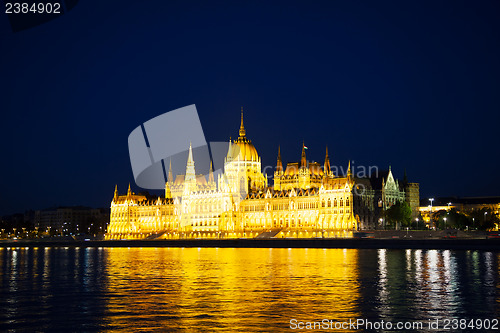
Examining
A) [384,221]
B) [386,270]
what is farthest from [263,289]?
[384,221]

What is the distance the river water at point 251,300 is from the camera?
76.6 feet

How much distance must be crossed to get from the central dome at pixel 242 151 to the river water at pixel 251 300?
323ft

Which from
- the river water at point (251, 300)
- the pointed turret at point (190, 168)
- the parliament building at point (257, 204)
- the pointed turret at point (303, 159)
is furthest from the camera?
the pointed turret at point (190, 168)

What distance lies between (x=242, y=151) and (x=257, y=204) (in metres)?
15.5

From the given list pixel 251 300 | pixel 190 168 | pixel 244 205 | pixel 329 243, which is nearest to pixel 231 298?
pixel 251 300

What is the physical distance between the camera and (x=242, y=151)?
477 feet

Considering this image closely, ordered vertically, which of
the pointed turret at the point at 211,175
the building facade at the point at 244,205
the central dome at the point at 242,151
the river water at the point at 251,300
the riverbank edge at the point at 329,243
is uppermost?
the central dome at the point at 242,151

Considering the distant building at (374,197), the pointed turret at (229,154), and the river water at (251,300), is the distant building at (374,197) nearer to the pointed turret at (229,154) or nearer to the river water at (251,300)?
the pointed turret at (229,154)

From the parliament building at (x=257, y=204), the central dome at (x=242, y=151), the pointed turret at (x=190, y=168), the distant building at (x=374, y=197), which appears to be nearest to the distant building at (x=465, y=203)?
the parliament building at (x=257, y=204)

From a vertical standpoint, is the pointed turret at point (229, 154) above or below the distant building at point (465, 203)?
above

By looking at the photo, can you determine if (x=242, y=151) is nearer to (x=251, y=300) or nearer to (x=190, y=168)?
(x=190, y=168)

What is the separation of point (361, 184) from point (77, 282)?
3619 inches

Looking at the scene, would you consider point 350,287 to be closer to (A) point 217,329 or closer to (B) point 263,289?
(B) point 263,289

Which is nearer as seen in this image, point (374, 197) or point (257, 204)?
point (374, 197)
